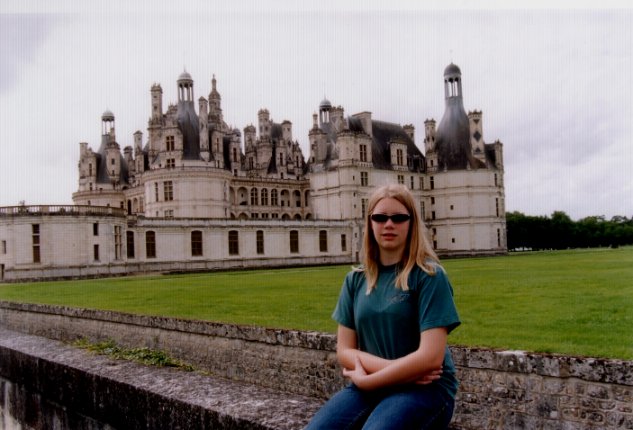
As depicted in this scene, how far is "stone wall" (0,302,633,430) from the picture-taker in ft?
16.2

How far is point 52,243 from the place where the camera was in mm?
33906

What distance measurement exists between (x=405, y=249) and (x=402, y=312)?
14.6 inches

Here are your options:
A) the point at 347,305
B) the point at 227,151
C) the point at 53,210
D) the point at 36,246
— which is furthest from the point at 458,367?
the point at 227,151

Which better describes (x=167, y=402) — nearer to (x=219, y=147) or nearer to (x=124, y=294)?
(x=124, y=294)

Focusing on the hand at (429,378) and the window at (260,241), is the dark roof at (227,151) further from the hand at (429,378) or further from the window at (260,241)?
the hand at (429,378)

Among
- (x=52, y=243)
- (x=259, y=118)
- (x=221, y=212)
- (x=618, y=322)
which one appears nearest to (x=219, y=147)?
(x=221, y=212)

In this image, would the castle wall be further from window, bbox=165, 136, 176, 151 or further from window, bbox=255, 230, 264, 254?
window, bbox=165, 136, 176, 151

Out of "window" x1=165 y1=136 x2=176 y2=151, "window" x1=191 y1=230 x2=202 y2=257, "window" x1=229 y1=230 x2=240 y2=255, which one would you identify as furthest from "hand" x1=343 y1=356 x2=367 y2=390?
"window" x1=165 y1=136 x2=176 y2=151

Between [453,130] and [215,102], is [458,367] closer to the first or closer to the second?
[215,102]

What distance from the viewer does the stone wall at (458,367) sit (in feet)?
16.2

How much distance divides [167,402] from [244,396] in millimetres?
678

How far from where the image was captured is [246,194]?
56.0 meters

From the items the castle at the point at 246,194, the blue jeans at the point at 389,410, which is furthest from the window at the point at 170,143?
the blue jeans at the point at 389,410

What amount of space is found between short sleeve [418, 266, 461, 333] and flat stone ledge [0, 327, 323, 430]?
1577 mm
